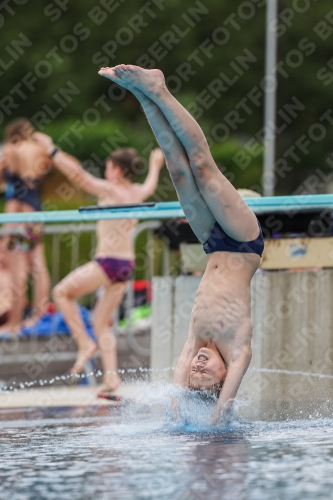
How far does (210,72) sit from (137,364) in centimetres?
1567

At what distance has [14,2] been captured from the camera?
24.1 metres

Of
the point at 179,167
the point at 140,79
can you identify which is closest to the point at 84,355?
the point at 179,167

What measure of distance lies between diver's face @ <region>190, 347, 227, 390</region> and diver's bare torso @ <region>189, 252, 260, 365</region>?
0.33 feet

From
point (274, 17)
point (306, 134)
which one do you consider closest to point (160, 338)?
point (274, 17)

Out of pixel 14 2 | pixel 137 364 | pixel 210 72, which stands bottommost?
pixel 137 364

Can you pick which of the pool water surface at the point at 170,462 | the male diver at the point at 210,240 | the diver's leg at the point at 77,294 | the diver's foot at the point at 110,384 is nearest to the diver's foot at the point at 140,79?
the male diver at the point at 210,240

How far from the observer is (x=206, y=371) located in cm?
524

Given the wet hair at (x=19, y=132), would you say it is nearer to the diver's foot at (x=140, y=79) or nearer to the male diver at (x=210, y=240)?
the male diver at (x=210, y=240)

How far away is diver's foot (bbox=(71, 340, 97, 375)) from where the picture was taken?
29.2ft

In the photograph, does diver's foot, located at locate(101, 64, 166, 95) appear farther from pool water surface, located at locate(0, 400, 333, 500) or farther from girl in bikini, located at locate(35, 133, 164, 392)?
girl in bikini, located at locate(35, 133, 164, 392)

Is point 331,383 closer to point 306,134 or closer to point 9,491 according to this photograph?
point 9,491

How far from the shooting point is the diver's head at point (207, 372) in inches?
207

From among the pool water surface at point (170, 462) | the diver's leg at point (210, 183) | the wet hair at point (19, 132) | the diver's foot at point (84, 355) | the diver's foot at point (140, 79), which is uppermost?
the wet hair at point (19, 132)

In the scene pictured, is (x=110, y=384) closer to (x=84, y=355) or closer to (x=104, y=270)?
(x=84, y=355)
